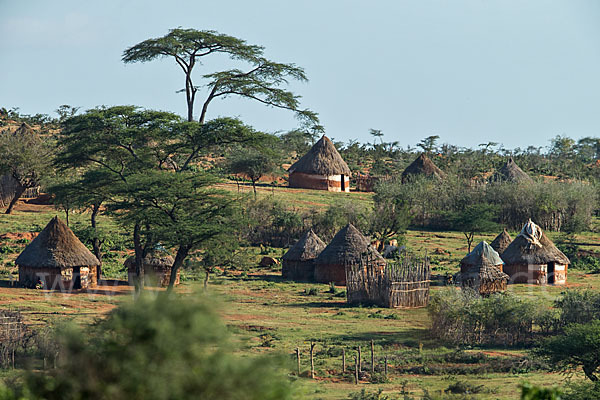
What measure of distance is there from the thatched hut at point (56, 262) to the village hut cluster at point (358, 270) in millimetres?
7336

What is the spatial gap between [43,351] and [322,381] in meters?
5.35

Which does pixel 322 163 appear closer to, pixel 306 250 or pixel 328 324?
pixel 306 250

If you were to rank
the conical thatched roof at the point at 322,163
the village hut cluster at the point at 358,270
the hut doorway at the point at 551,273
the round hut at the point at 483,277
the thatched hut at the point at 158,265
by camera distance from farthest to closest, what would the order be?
1. the conical thatched roof at the point at 322,163
2. the hut doorway at the point at 551,273
3. the thatched hut at the point at 158,265
4. the round hut at the point at 483,277
5. the village hut cluster at the point at 358,270

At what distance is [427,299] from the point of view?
957 inches

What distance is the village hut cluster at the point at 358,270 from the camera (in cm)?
2417

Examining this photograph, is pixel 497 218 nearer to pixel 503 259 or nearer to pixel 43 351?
pixel 503 259

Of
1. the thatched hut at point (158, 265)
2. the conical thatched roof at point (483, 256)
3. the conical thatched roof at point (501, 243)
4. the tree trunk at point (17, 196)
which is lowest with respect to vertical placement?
the thatched hut at point (158, 265)

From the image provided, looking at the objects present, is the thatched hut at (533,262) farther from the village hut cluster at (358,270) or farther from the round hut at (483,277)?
the village hut cluster at (358,270)

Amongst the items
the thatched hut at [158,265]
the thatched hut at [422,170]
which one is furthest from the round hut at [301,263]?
the thatched hut at [422,170]

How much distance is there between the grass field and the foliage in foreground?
4665 mm

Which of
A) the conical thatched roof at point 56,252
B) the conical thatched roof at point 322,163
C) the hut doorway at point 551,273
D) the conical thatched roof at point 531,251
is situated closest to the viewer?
the conical thatched roof at point 56,252

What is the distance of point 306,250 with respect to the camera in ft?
96.3

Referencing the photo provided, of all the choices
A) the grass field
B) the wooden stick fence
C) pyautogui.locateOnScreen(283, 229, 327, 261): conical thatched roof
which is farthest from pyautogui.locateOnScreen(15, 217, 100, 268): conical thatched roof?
the wooden stick fence

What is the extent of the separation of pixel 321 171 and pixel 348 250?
16669 mm
